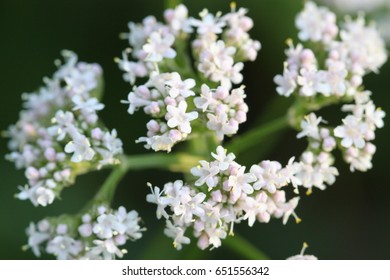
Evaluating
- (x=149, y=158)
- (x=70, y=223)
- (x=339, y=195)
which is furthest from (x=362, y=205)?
(x=70, y=223)

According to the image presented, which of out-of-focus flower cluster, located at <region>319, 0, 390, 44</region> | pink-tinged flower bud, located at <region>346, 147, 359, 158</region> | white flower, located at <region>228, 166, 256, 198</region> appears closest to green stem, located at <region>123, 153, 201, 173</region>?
white flower, located at <region>228, 166, 256, 198</region>

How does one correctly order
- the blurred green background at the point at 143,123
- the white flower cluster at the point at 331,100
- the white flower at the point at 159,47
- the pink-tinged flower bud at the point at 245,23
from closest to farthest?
the white flower cluster at the point at 331,100 → the white flower at the point at 159,47 → the pink-tinged flower bud at the point at 245,23 → the blurred green background at the point at 143,123

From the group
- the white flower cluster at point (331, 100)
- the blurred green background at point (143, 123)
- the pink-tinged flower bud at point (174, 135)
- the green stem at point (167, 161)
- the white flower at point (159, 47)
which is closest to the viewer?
the pink-tinged flower bud at point (174, 135)

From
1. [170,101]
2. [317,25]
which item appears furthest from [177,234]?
[317,25]

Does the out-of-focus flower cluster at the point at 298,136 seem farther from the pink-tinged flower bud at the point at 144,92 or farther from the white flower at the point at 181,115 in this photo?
the pink-tinged flower bud at the point at 144,92

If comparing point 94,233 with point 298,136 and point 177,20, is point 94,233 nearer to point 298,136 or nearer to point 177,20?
point 298,136

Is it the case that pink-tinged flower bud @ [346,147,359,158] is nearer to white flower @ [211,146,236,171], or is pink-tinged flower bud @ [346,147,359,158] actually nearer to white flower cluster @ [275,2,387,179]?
white flower cluster @ [275,2,387,179]

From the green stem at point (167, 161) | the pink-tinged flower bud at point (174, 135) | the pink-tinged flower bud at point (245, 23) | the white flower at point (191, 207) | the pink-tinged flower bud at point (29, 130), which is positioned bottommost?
the white flower at point (191, 207)

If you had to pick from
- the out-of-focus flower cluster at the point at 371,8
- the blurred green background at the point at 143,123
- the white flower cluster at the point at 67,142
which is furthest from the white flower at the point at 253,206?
the out-of-focus flower cluster at the point at 371,8
